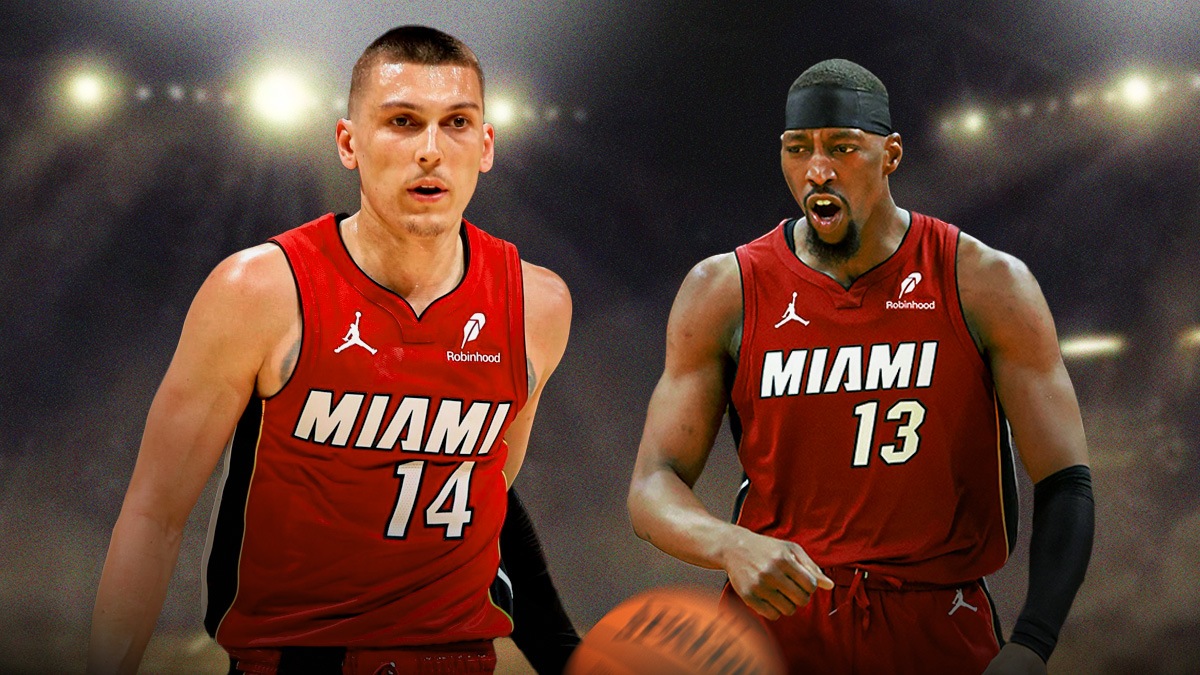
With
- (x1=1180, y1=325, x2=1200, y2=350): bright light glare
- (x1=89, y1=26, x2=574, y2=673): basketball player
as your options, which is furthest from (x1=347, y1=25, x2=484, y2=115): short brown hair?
(x1=1180, y1=325, x2=1200, y2=350): bright light glare

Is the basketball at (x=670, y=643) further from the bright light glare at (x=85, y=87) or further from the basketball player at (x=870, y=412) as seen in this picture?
the bright light glare at (x=85, y=87)

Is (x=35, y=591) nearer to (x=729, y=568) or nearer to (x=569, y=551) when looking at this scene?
(x=569, y=551)

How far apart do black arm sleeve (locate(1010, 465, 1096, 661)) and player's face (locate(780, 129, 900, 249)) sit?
0.68m

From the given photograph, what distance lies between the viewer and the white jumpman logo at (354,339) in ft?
6.98

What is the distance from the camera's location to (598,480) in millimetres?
4375

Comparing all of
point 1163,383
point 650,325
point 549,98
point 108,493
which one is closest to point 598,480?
point 650,325

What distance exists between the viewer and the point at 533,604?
8.59 feet

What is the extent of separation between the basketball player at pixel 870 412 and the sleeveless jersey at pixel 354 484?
19.6 inches

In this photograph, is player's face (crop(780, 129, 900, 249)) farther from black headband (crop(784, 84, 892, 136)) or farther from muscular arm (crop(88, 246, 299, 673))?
muscular arm (crop(88, 246, 299, 673))

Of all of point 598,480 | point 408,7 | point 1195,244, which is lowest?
point 598,480

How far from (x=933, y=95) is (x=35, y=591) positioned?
367 centimetres

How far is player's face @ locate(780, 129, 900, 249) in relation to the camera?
2477mm

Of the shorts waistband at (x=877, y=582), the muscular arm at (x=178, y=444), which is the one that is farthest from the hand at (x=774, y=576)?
the muscular arm at (x=178, y=444)

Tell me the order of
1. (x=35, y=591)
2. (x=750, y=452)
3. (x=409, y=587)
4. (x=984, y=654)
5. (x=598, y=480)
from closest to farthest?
(x=409, y=587)
(x=984, y=654)
(x=750, y=452)
(x=35, y=591)
(x=598, y=480)
